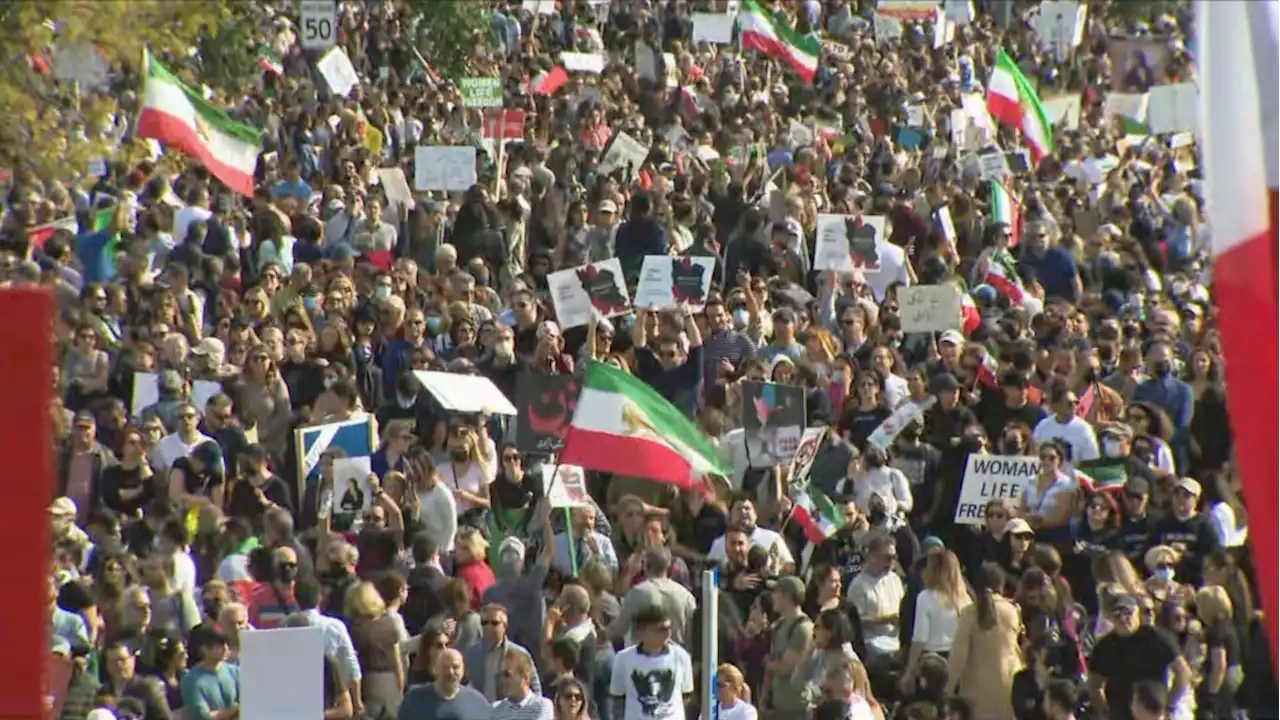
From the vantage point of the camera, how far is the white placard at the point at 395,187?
21609 mm

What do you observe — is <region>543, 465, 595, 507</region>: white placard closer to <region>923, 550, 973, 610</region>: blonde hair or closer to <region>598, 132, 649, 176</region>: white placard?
<region>923, 550, 973, 610</region>: blonde hair

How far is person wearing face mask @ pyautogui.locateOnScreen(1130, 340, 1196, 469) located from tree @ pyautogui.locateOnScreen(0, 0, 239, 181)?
878 cm

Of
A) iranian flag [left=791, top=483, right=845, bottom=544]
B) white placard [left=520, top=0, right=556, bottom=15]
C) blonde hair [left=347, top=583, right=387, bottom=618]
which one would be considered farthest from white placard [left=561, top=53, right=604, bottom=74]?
blonde hair [left=347, top=583, right=387, bottom=618]

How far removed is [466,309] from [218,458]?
2744 millimetres

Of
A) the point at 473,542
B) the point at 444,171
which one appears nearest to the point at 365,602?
the point at 473,542

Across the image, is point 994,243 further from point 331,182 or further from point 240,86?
point 240,86

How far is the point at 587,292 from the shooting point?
18188 mm

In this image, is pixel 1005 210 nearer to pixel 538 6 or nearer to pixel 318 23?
pixel 318 23

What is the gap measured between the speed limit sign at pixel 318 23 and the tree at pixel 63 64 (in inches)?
161

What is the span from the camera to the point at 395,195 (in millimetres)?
21641

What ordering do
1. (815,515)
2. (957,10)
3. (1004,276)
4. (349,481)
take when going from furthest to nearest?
1. (957,10)
2. (1004,276)
3. (815,515)
4. (349,481)

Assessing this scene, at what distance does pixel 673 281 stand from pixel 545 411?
3.07m

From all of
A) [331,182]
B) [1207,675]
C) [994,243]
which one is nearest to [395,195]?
[331,182]

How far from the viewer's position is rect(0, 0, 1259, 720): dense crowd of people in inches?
508
